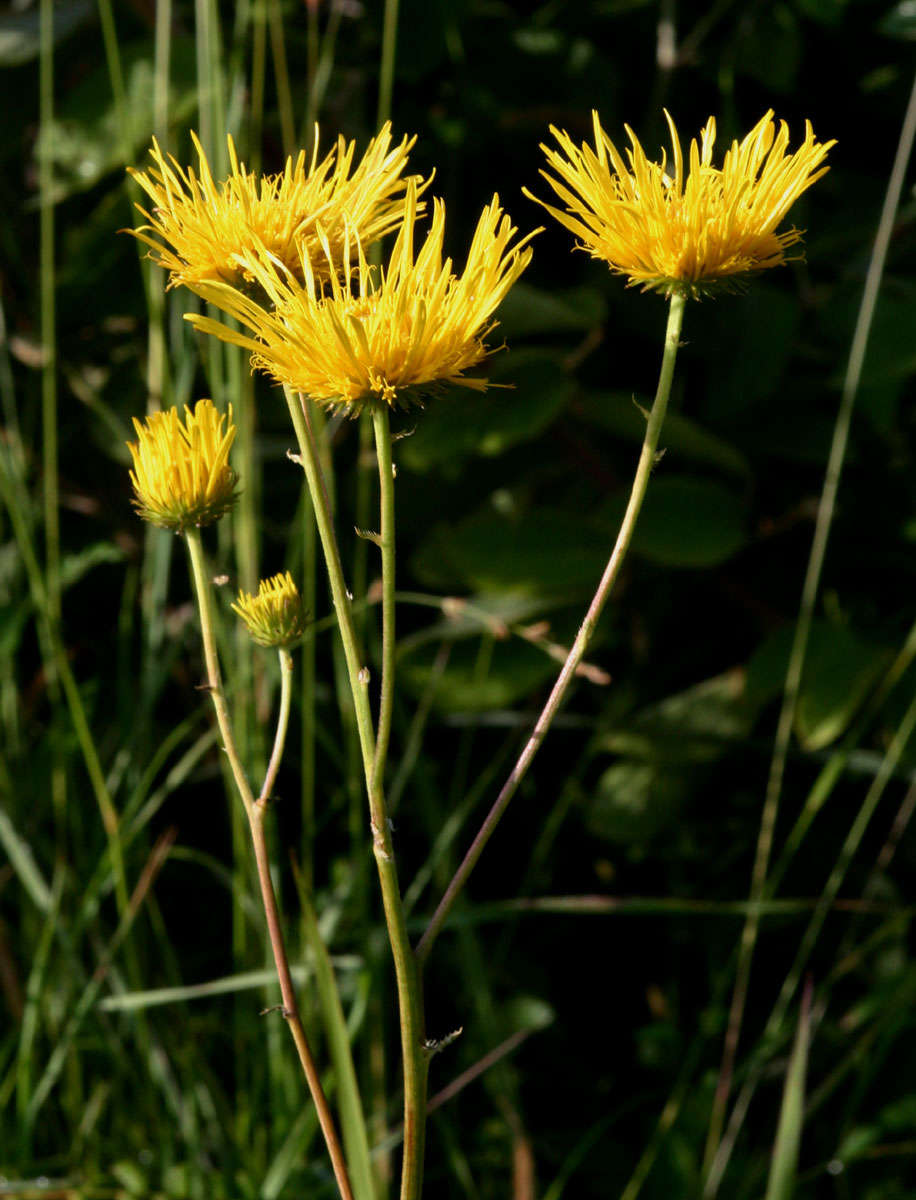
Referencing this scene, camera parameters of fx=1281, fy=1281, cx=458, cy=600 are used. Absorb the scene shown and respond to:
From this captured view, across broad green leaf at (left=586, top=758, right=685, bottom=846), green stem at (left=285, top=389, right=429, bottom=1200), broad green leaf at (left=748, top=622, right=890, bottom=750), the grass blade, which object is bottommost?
the grass blade

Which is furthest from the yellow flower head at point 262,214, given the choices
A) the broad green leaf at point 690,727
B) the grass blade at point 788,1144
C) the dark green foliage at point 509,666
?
the broad green leaf at point 690,727

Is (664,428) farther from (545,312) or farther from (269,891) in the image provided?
(269,891)

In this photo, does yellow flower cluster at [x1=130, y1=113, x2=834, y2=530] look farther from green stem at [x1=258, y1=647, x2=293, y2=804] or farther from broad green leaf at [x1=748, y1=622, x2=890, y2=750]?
broad green leaf at [x1=748, y1=622, x2=890, y2=750]

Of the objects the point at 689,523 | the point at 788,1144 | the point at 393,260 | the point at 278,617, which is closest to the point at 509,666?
the point at 689,523

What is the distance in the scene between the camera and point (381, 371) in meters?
0.47

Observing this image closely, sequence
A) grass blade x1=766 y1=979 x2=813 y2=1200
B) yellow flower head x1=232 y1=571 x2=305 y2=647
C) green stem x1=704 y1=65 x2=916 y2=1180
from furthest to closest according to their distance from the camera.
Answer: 1. green stem x1=704 y1=65 x2=916 y2=1180
2. grass blade x1=766 y1=979 x2=813 y2=1200
3. yellow flower head x1=232 y1=571 x2=305 y2=647

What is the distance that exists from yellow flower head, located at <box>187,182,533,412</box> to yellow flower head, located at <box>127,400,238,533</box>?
0.07 meters

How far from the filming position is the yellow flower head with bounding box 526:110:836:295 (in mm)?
483

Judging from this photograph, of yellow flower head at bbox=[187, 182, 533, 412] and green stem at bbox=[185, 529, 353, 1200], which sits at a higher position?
yellow flower head at bbox=[187, 182, 533, 412]

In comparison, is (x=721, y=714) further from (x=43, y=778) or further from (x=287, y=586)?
(x=287, y=586)

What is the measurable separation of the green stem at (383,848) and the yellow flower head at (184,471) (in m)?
0.07

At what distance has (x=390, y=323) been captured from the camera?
1.52 ft

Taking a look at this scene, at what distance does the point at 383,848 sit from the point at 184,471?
183mm

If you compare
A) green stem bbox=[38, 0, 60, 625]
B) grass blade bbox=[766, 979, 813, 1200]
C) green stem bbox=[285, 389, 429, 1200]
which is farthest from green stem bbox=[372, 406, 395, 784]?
green stem bbox=[38, 0, 60, 625]
